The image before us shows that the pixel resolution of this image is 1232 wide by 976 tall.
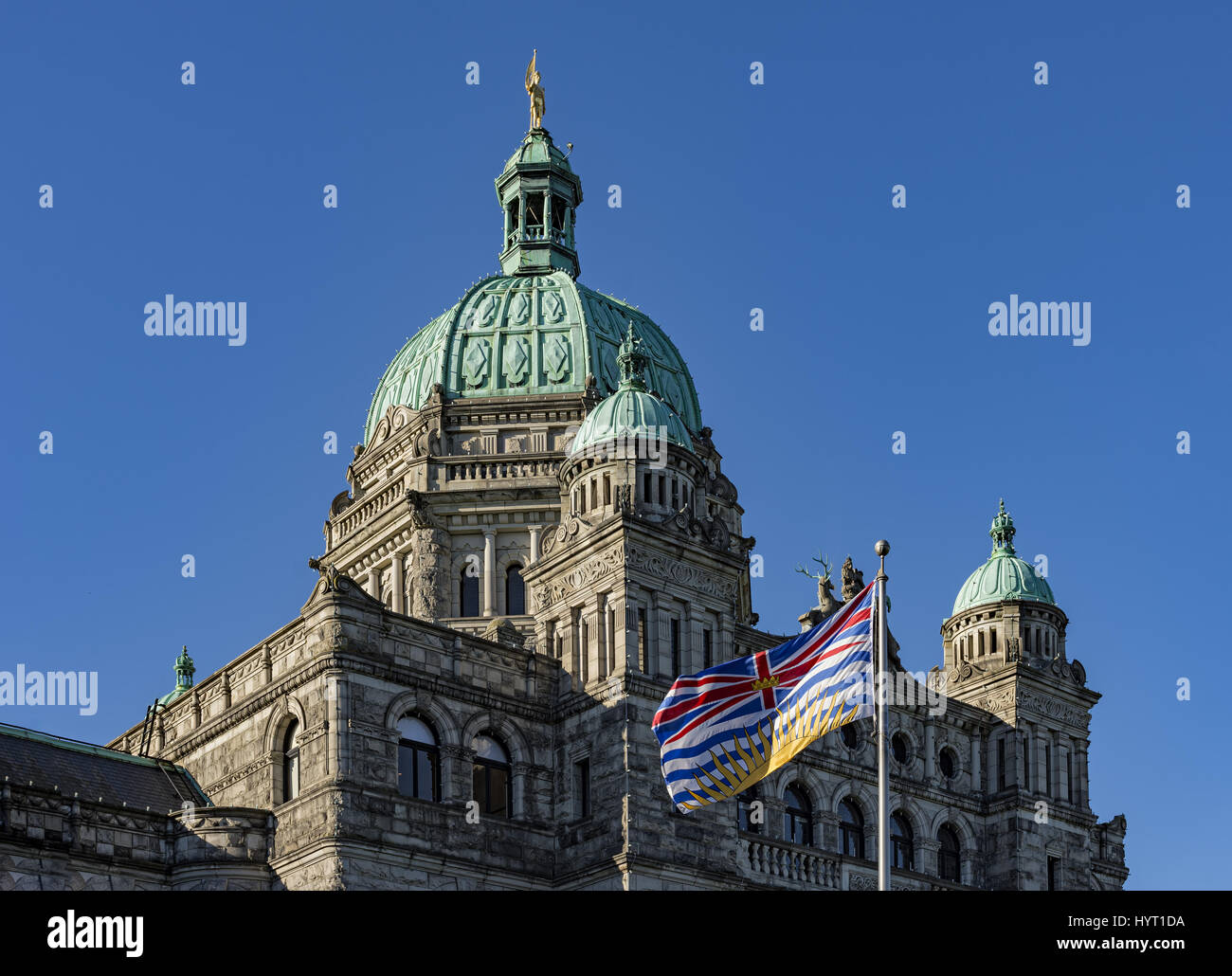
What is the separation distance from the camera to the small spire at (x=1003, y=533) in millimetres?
69312

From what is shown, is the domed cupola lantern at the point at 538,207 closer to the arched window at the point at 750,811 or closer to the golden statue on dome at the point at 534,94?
the golden statue on dome at the point at 534,94

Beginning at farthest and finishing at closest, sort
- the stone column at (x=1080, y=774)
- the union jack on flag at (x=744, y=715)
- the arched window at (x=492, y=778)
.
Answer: the stone column at (x=1080, y=774) < the arched window at (x=492, y=778) < the union jack on flag at (x=744, y=715)

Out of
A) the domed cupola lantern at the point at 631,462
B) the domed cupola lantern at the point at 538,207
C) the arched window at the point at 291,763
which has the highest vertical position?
the domed cupola lantern at the point at 538,207

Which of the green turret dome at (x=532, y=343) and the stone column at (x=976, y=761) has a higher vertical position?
the green turret dome at (x=532, y=343)

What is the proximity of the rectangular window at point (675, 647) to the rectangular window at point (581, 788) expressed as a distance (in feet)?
11.3

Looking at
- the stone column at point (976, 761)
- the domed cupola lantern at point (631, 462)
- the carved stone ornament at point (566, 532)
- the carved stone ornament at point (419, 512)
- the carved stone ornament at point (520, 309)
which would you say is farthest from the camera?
the carved stone ornament at point (520, 309)

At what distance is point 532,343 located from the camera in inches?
3024

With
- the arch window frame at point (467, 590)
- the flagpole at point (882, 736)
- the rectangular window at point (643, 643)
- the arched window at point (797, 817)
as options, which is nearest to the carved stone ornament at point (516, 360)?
the arch window frame at point (467, 590)

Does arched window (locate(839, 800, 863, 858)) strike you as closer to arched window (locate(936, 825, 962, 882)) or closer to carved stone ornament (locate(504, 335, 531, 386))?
arched window (locate(936, 825, 962, 882))

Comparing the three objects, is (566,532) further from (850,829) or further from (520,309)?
(520,309)

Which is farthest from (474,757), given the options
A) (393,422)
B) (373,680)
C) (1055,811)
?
(393,422)

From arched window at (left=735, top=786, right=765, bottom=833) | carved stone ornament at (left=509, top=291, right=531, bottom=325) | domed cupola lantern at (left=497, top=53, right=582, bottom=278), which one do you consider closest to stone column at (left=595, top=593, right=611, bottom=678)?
arched window at (left=735, top=786, right=765, bottom=833)
